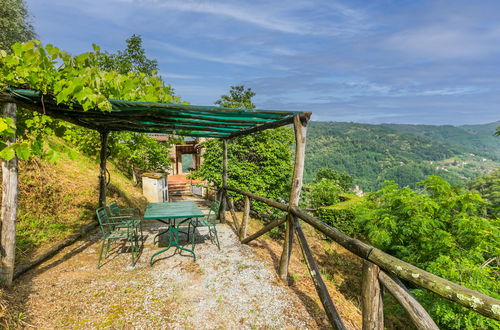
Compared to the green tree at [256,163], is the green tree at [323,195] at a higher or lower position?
lower

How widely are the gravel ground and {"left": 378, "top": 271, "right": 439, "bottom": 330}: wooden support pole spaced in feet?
4.02

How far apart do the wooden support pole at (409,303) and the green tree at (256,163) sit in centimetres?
771

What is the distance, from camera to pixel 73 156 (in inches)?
107

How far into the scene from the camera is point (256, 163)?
1073 centimetres

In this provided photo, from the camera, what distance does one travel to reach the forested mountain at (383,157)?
3675 inches

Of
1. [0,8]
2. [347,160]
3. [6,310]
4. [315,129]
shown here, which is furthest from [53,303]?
[315,129]

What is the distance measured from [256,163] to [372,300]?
8762 mm

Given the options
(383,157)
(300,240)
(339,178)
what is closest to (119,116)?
(300,240)

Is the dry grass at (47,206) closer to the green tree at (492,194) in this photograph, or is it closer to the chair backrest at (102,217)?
the chair backrest at (102,217)

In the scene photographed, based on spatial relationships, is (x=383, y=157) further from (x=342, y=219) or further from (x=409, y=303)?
(x=409, y=303)

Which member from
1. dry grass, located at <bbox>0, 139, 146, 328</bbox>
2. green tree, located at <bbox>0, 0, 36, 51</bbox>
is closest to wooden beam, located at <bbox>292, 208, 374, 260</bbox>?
dry grass, located at <bbox>0, 139, 146, 328</bbox>

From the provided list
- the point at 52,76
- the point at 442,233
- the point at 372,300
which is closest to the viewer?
the point at 372,300

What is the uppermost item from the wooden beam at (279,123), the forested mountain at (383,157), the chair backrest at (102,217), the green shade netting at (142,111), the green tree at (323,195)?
the green shade netting at (142,111)

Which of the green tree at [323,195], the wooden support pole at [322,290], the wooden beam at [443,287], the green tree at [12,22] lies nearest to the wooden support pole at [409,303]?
the wooden beam at [443,287]
